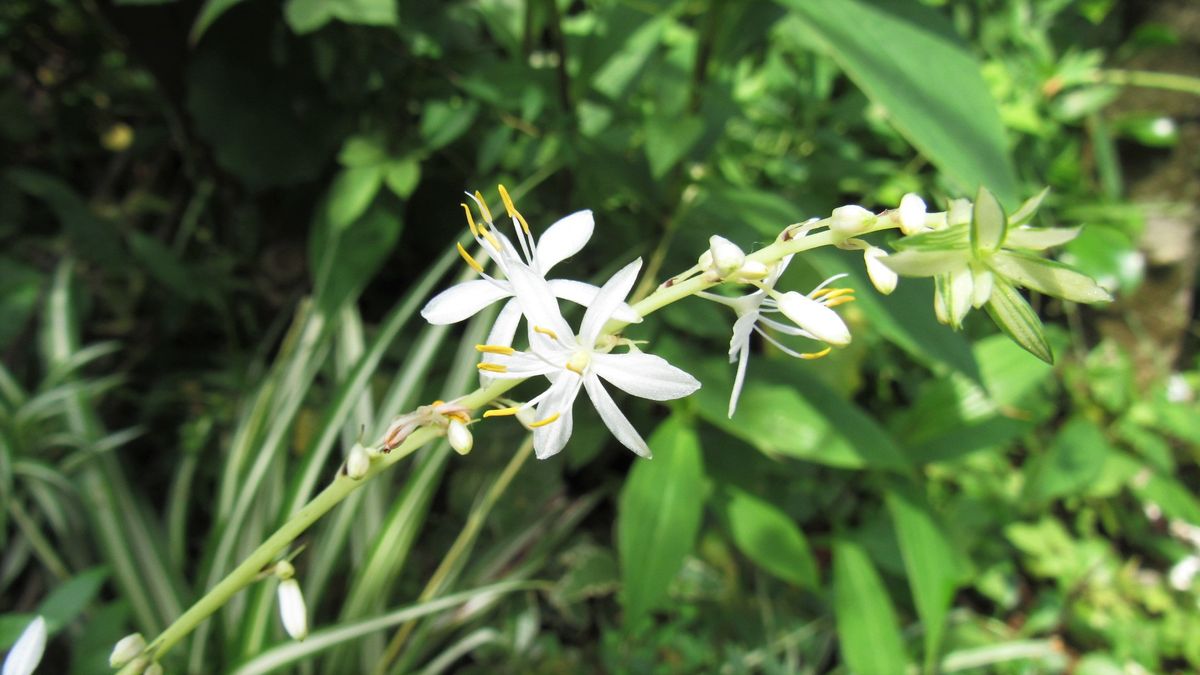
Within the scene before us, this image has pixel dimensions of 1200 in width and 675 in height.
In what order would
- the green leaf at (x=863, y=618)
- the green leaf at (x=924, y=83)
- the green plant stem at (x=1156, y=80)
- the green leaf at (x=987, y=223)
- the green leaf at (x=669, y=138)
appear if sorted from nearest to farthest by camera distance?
1. the green leaf at (x=987, y=223)
2. the green leaf at (x=924, y=83)
3. the green leaf at (x=669, y=138)
4. the green leaf at (x=863, y=618)
5. the green plant stem at (x=1156, y=80)

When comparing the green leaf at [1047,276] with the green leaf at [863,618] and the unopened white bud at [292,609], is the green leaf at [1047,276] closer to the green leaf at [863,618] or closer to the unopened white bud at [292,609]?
the unopened white bud at [292,609]

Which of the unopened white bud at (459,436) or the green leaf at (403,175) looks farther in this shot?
the green leaf at (403,175)

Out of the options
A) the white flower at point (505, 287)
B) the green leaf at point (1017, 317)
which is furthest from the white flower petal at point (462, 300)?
the green leaf at point (1017, 317)

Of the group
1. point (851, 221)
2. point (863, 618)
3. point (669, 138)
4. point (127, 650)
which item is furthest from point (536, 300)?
point (863, 618)

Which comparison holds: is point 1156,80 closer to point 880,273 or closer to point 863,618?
point 863,618

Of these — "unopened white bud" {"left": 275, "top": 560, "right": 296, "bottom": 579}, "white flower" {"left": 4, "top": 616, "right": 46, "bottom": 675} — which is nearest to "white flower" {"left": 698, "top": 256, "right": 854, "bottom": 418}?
"unopened white bud" {"left": 275, "top": 560, "right": 296, "bottom": 579}

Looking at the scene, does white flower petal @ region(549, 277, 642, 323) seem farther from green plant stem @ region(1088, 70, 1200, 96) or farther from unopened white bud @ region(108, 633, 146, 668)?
green plant stem @ region(1088, 70, 1200, 96)

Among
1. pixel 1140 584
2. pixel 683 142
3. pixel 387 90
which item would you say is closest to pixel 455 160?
pixel 387 90
